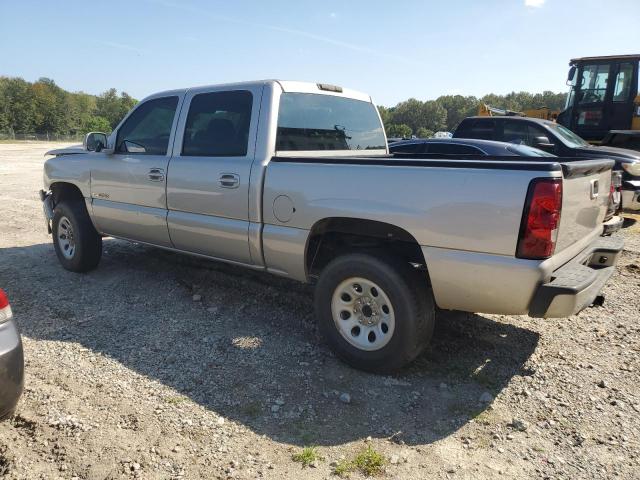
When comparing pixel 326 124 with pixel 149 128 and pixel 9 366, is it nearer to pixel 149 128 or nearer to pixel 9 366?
pixel 149 128

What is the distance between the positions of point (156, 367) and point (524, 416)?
251cm

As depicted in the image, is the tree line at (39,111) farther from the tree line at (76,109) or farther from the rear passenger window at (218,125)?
the rear passenger window at (218,125)

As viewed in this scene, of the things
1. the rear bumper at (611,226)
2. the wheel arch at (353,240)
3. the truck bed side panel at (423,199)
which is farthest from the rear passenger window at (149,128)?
the rear bumper at (611,226)

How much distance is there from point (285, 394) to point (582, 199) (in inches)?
91.6

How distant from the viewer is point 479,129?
11.0m

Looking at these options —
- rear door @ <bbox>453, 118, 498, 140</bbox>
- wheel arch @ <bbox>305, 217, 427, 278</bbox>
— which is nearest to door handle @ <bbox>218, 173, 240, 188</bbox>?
wheel arch @ <bbox>305, 217, 427, 278</bbox>

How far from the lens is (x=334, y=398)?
3.14m

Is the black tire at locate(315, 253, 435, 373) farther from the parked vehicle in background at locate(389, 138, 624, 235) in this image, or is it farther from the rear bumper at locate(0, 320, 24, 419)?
the parked vehicle in background at locate(389, 138, 624, 235)

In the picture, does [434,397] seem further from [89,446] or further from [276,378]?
[89,446]

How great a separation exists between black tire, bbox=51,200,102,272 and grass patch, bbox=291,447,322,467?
156 inches

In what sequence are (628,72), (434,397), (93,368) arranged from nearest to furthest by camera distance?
1. (434,397)
2. (93,368)
3. (628,72)

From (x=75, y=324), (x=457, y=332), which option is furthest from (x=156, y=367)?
(x=457, y=332)

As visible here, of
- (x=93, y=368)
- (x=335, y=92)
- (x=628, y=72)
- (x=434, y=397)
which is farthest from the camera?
(x=628, y=72)

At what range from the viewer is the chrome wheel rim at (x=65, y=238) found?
564cm
